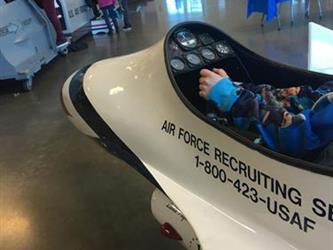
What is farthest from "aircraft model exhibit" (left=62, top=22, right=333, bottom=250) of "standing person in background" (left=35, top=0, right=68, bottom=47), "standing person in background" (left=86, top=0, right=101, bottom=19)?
"standing person in background" (left=86, top=0, right=101, bottom=19)

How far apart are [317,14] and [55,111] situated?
4502mm

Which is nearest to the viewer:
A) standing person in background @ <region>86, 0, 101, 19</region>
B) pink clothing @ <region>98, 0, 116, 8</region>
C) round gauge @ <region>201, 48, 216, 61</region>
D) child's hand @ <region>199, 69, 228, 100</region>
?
child's hand @ <region>199, 69, 228, 100</region>

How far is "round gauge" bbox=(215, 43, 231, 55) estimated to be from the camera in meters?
1.56

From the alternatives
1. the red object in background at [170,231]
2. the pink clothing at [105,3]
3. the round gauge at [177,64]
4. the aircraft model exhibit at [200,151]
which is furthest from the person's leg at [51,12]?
the red object in background at [170,231]

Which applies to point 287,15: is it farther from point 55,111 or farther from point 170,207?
point 170,207

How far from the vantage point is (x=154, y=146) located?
1254 millimetres

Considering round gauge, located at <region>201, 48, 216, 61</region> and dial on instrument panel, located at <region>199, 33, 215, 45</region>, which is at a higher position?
dial on instrument panel, located at <region>199, 33, 215, 45</region>

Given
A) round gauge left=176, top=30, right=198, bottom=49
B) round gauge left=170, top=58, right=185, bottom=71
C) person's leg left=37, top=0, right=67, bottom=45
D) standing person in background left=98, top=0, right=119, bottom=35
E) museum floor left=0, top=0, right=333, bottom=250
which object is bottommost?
museum floor left=0, top=0, right=333, bottom=250

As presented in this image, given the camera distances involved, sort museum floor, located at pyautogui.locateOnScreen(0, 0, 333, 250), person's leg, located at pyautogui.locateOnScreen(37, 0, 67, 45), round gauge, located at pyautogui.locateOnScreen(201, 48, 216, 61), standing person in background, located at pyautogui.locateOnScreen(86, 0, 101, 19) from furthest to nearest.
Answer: standing person in background, located at pyautogui.locateOnScreen(86, 0, 101, 19) < person's leg, located at pyautogui.locateOnScreen(37, 0, 67, 45) < museum floor, located at pyautogui.locateOnScreen(0, 0, 333, 250) < round gauge, located at pyautogui.locateOnScreen(201, 48, 216, 61)

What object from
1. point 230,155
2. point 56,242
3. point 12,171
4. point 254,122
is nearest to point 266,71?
point 254,122

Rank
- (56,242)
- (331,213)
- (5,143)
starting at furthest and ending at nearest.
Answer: (5,143)
(56,242)
(331,213)

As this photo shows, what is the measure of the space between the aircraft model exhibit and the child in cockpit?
0.06 metres

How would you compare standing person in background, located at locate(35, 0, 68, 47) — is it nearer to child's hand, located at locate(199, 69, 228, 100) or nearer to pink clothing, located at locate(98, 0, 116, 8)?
pink clothing, located at locate(98, 0, 116, 8)

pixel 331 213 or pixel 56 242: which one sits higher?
pixel 331 213
